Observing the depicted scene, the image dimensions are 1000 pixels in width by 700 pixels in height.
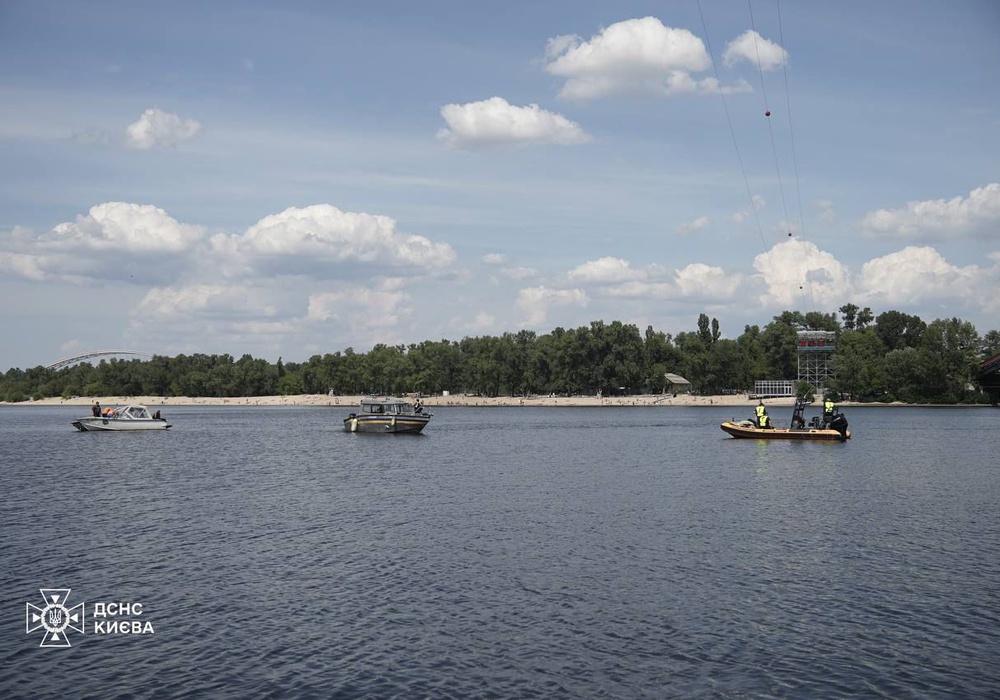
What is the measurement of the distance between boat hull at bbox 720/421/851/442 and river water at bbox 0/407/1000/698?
2732 cm

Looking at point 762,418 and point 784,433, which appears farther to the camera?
point 762,418

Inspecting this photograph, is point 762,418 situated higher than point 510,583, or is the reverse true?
point 762,418

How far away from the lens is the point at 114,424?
387 ft

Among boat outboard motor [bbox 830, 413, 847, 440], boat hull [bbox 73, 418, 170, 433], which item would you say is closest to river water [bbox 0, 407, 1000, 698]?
boat outboard motor [bbox 830, 413, 847, 440]

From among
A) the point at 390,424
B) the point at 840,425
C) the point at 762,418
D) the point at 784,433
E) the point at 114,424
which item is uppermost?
the point at 762,418

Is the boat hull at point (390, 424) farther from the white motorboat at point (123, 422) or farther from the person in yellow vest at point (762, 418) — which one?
the person in yellow vest at point (762, 418)

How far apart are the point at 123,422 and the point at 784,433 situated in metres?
87.6

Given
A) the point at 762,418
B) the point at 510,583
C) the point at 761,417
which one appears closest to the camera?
the point at 510,583

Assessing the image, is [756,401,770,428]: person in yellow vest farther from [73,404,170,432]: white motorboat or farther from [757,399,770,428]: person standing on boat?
[73,404,170,432]: white motorboat

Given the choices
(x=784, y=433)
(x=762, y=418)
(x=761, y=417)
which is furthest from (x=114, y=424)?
(x=784, y=433)

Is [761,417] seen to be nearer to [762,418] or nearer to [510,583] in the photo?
[762,418]

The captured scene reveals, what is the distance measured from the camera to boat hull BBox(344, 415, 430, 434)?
110 metres

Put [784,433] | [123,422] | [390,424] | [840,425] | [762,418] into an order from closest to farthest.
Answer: [840,425] → [784,433] → [762,418] → [390,424] → [123,422]

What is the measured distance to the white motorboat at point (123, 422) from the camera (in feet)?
385
